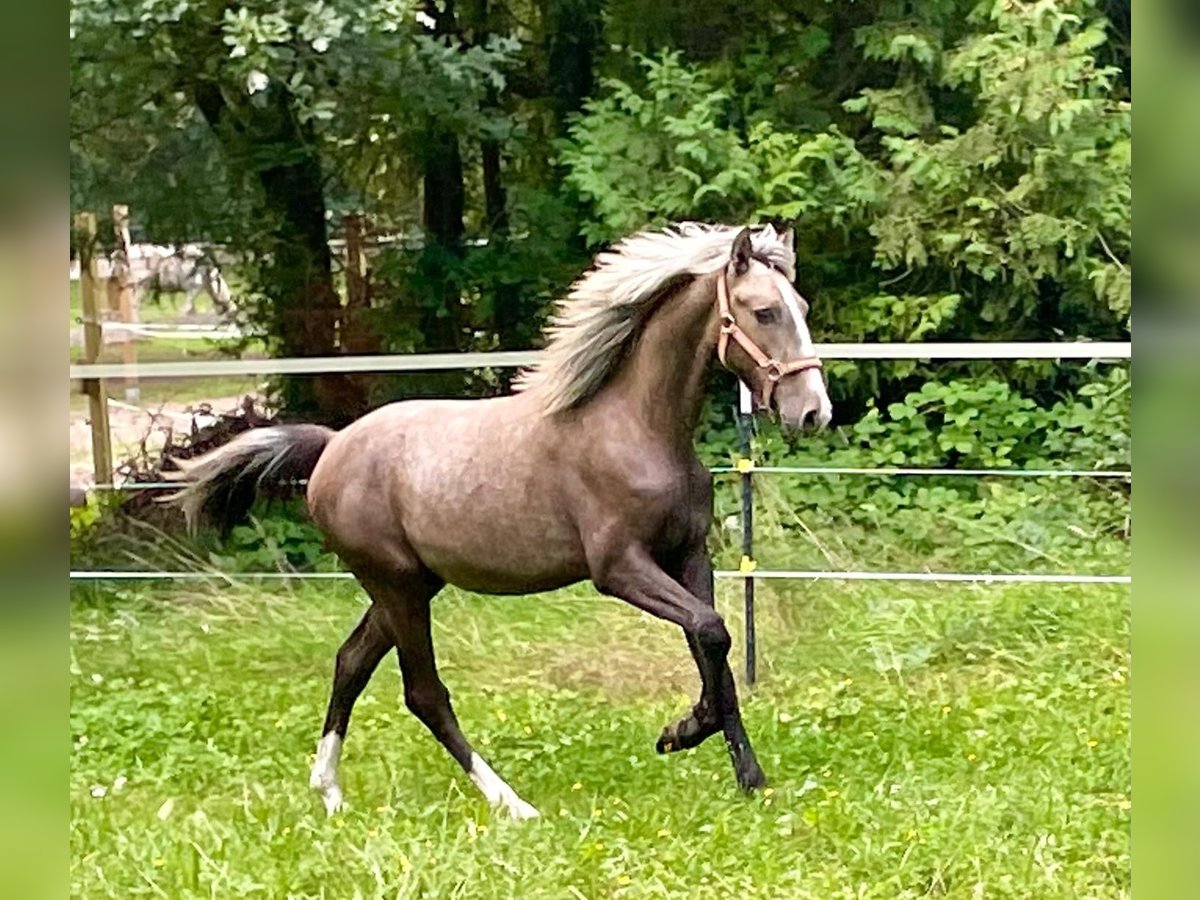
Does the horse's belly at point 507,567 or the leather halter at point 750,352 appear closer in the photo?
the leather halter at point 750,352

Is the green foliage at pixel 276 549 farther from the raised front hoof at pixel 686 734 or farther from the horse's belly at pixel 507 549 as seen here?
the raised front hoof at pixel 686 734

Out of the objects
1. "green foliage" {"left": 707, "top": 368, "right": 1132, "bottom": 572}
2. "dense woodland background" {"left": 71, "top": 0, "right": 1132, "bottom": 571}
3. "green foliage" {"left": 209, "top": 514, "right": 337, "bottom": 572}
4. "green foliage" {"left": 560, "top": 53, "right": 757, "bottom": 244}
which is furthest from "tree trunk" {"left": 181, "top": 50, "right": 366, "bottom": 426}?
"green foliage" {"left": 707, "top": 368, "right": 1132, "bottom": 572}

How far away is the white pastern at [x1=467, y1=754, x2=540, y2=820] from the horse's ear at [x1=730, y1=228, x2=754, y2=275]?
1062 mm

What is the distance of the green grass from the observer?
86.9 inches

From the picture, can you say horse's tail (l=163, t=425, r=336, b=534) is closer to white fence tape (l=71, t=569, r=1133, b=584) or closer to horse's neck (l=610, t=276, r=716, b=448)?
white fence tape (l=71, t=569, r=1133, b=584)

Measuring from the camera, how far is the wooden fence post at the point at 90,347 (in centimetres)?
453

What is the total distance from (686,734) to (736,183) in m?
2.65

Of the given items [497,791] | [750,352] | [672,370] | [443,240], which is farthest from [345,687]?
[443,240]

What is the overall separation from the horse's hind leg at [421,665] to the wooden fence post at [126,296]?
2536mm

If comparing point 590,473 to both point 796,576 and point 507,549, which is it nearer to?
point 507,549

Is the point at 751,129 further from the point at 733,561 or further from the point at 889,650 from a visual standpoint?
the point at 889,650

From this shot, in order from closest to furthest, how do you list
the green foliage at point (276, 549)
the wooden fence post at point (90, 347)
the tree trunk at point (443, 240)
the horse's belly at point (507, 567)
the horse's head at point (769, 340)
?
the horse's head at point (769, 340), the horse's belly at point (507, 567), the green foliage at point (276, 549), the wooden fence post at point (90, 347), the tree trunk at point (443, 240)

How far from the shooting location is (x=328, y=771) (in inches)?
102

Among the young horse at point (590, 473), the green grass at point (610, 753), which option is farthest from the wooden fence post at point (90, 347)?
the young horse at point (590, 473)
